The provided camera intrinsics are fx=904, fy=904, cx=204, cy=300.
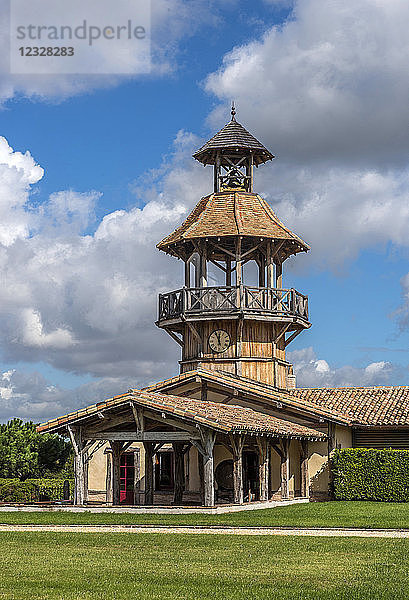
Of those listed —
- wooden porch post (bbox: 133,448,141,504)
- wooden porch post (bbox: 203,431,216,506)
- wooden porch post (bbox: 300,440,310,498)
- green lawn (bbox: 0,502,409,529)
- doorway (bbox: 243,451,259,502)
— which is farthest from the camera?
wooden porch post (bbox: 133,448,141,504)

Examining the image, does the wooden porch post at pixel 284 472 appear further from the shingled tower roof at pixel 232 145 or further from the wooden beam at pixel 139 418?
the shingled tower roof at pixel 232 145

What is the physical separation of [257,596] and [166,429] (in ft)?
54.9

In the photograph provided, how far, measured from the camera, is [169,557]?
49.7ft

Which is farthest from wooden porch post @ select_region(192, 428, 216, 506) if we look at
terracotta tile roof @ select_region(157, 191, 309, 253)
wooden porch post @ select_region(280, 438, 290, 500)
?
terracotta tile roof @ select_region(157, 191, 309, 253)

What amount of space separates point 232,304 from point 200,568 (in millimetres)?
20781

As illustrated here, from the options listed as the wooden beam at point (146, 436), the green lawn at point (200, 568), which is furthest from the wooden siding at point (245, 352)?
the green lawn at point (200, 568)

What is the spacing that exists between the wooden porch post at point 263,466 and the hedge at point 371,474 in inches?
114

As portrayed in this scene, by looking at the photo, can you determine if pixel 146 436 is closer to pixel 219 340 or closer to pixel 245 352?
pixel 219 340

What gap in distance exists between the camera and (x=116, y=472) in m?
28.2

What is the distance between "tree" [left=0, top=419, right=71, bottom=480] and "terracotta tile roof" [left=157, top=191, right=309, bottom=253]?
920cm

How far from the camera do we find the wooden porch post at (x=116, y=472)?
27720 millimetres

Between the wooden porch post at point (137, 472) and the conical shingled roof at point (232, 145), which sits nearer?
the wooden porch post at point (137, 472)

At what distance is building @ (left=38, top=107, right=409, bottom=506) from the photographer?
2678 cm

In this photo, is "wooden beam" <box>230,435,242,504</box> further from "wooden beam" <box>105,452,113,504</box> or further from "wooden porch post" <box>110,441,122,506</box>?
"wooden beam" <box>105,452,113,504</box>
